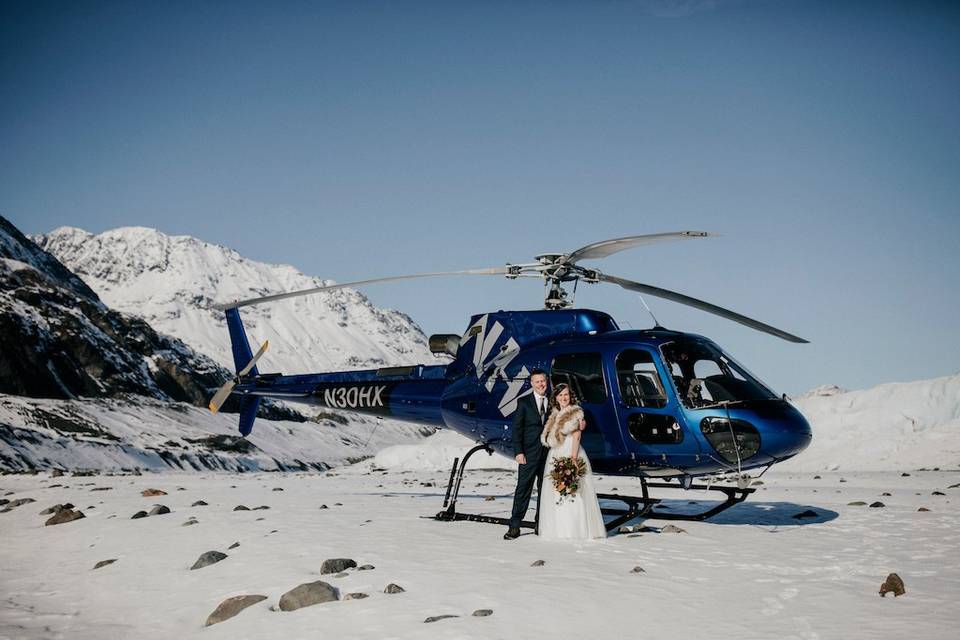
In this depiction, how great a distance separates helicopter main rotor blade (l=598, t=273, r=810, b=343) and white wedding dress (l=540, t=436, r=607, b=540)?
326 centimetres

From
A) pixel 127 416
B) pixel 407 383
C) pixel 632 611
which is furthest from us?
pixel 127 416

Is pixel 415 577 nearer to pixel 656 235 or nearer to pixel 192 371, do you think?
pixel 656 235

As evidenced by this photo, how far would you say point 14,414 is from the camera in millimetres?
58750

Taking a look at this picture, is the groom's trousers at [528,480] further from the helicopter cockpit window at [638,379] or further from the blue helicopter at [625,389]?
the helicopter cockpit window at [638,379]

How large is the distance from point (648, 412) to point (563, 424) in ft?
4.51

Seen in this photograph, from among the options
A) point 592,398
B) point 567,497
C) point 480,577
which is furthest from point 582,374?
point 480,577

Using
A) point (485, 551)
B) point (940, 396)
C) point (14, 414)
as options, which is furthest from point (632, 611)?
point (14, 414)

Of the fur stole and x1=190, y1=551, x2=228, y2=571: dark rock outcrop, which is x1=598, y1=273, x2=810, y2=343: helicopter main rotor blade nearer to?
the fur stole

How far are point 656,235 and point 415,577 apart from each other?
17.8 feet

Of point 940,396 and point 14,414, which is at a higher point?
point 940,396

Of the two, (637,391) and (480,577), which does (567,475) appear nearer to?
(637,391)

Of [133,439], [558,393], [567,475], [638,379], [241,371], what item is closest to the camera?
[567,475]

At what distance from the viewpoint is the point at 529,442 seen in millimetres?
9781

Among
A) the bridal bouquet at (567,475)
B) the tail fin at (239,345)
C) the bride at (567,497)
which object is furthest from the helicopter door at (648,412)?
the tail fin at (239,345)
